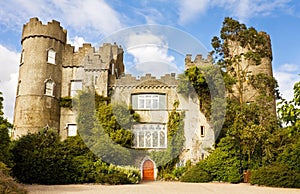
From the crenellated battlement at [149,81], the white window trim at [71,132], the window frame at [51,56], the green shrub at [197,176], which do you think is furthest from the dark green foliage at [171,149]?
the window frame at [51,56]

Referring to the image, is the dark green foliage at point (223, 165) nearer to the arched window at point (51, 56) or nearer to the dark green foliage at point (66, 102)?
the dark green foliage at point (66, 102)

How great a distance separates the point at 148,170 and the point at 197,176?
5.12 m

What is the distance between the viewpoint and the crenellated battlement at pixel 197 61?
2717 centimetres

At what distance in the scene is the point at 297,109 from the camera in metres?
8.30

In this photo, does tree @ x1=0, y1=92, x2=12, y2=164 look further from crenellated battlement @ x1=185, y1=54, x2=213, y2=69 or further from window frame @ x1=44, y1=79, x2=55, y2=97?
crenellated battlement @ x1=185, y1=54, x2=213, y2=69

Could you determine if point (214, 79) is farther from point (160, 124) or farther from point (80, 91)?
point (80, 91)

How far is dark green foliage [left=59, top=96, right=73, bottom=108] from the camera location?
84.3 ft

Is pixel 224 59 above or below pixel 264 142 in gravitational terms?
above

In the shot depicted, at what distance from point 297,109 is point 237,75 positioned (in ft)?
60.3

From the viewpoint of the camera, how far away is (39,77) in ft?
83.6

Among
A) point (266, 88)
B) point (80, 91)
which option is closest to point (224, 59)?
point (266, 88)

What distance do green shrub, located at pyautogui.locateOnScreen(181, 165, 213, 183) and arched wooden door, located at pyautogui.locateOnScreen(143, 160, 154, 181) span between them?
A: 3.68m

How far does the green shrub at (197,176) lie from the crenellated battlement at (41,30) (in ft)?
52.8

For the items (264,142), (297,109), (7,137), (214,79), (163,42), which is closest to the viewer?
(297,109)
